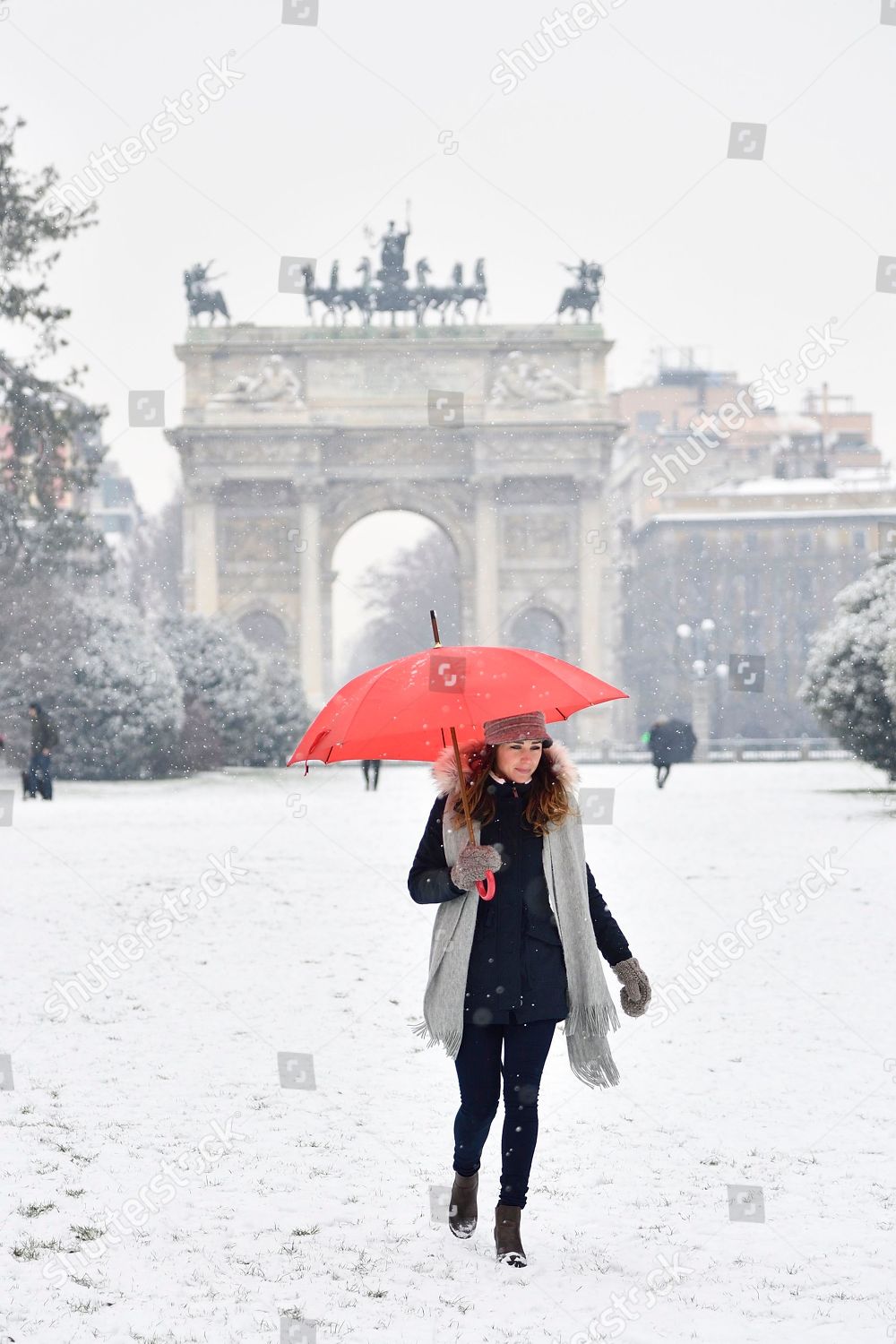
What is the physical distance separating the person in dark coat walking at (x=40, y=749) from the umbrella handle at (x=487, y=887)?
16918 mm

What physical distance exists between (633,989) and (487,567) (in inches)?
1692

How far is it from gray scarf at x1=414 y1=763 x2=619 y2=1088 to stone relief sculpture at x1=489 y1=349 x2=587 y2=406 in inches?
1682

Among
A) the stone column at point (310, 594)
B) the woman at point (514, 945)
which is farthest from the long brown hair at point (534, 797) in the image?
the stone column at point (310, 594)

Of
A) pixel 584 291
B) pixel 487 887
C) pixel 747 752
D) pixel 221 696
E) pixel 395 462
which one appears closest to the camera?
pixel 487 887

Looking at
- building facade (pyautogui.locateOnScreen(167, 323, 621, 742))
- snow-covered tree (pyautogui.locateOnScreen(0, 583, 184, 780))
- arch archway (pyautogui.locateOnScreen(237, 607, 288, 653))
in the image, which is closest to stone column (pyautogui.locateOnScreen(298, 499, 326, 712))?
building facade (pyautogui.locateOnScreen(167, 323, 621, 742))

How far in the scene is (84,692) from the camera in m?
26.6

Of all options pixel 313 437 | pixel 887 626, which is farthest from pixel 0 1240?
pixel 313 437

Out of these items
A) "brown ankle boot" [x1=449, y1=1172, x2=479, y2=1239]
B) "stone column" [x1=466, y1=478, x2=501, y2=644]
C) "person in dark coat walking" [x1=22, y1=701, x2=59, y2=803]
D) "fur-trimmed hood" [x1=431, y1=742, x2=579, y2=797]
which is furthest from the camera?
"stone column" [x1=466, y1=478, x2=501, y2=644]

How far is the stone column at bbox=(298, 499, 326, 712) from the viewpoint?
46.8 m

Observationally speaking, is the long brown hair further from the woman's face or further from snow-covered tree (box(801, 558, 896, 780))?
snow-covered tree (box(801, 558, 896, 780))

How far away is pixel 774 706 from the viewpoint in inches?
2143

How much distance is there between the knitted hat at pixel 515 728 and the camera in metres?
4.27

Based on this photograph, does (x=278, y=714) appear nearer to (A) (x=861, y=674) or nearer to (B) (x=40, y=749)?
(B) (x=40, y=749)

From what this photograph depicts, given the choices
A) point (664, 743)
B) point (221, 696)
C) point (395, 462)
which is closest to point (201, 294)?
point (395, 462)
